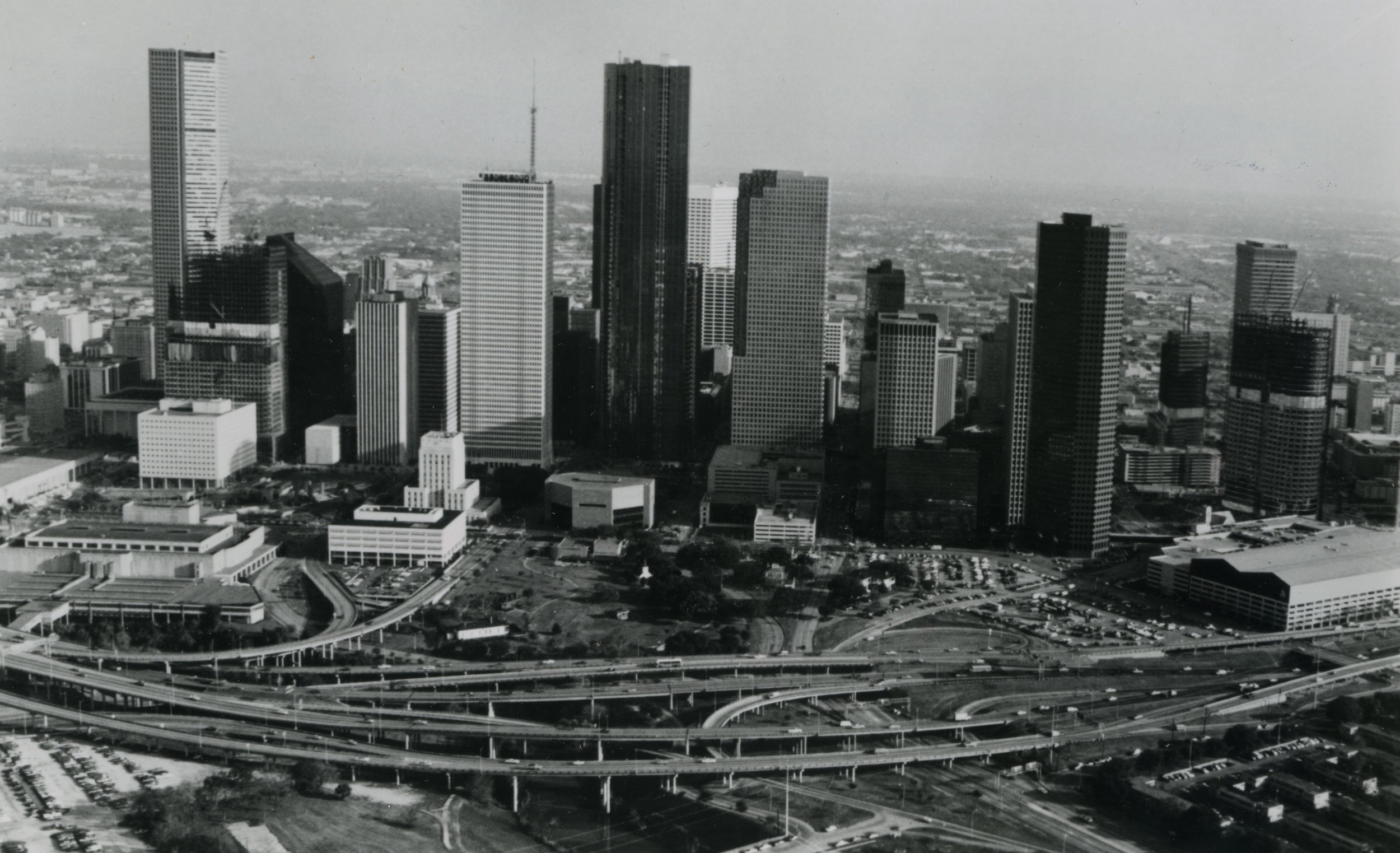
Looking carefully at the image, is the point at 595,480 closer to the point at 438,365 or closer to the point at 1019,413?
the point at 438,365

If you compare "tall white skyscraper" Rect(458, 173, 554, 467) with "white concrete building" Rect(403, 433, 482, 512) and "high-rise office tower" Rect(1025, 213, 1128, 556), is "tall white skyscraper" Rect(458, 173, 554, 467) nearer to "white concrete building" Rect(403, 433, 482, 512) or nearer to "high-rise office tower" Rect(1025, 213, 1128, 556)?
"white concrete building" Rect(403, 433, 482, 512)

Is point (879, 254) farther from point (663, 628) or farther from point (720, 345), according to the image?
point (663, 628)

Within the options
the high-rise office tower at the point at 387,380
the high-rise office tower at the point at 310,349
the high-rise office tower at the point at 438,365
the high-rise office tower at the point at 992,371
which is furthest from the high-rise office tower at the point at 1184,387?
the high-rise office tower at the point at 310,349

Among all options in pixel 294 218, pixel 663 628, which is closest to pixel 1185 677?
pixel 663 628

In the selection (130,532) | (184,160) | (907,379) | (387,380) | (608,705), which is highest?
(184,160)

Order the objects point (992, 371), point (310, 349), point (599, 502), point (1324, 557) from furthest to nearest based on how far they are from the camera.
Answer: point (310, 349)
point (992, 371)
point (599, 502)
point (1324, 557)

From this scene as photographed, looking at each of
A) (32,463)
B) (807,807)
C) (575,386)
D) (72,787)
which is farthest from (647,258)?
(72,787)

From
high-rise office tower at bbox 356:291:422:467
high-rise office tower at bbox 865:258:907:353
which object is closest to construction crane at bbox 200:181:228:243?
high-rise office tower at bbox 356:291:422:467

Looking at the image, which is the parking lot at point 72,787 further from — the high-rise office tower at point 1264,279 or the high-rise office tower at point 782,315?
the high-rise office tower at point 1264,279
